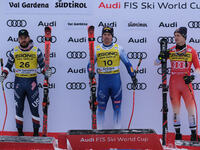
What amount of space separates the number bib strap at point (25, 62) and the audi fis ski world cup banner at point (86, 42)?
0.84ft

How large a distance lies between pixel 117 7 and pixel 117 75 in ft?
3.34

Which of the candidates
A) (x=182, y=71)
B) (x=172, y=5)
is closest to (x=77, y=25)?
(x=172, y=5)

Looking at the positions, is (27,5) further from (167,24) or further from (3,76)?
(167,24)

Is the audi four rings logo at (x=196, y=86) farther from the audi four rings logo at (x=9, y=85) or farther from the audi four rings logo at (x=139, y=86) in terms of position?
the audi four rings logo at (x=9, y=85)

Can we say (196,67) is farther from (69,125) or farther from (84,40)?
(69,125)

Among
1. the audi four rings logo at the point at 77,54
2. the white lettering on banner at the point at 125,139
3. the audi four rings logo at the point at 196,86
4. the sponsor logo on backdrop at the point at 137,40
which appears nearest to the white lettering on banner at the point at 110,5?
the sponsor logo on backdrop at the point at 137,40

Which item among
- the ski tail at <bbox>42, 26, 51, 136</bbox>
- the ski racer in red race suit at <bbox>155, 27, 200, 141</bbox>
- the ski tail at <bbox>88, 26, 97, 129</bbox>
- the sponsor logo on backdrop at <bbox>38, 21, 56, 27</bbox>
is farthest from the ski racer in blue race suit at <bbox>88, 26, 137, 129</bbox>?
the sponsor logo on backdrop at <bbox>38, 21, 56, 27</bbox>

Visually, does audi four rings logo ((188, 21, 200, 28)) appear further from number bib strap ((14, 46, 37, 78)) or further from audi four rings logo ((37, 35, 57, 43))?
number bib strap ((14, 46, 37, 78))

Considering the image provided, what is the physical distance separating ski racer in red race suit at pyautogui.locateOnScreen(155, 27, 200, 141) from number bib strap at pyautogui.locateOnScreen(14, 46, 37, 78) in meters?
1.73

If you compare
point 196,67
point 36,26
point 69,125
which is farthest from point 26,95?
point 196,67

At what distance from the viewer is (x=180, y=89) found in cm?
355

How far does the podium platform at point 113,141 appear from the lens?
300 centimetres

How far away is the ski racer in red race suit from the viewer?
3.53 meters

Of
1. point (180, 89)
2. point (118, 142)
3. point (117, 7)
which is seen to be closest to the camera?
point (118, 142)
